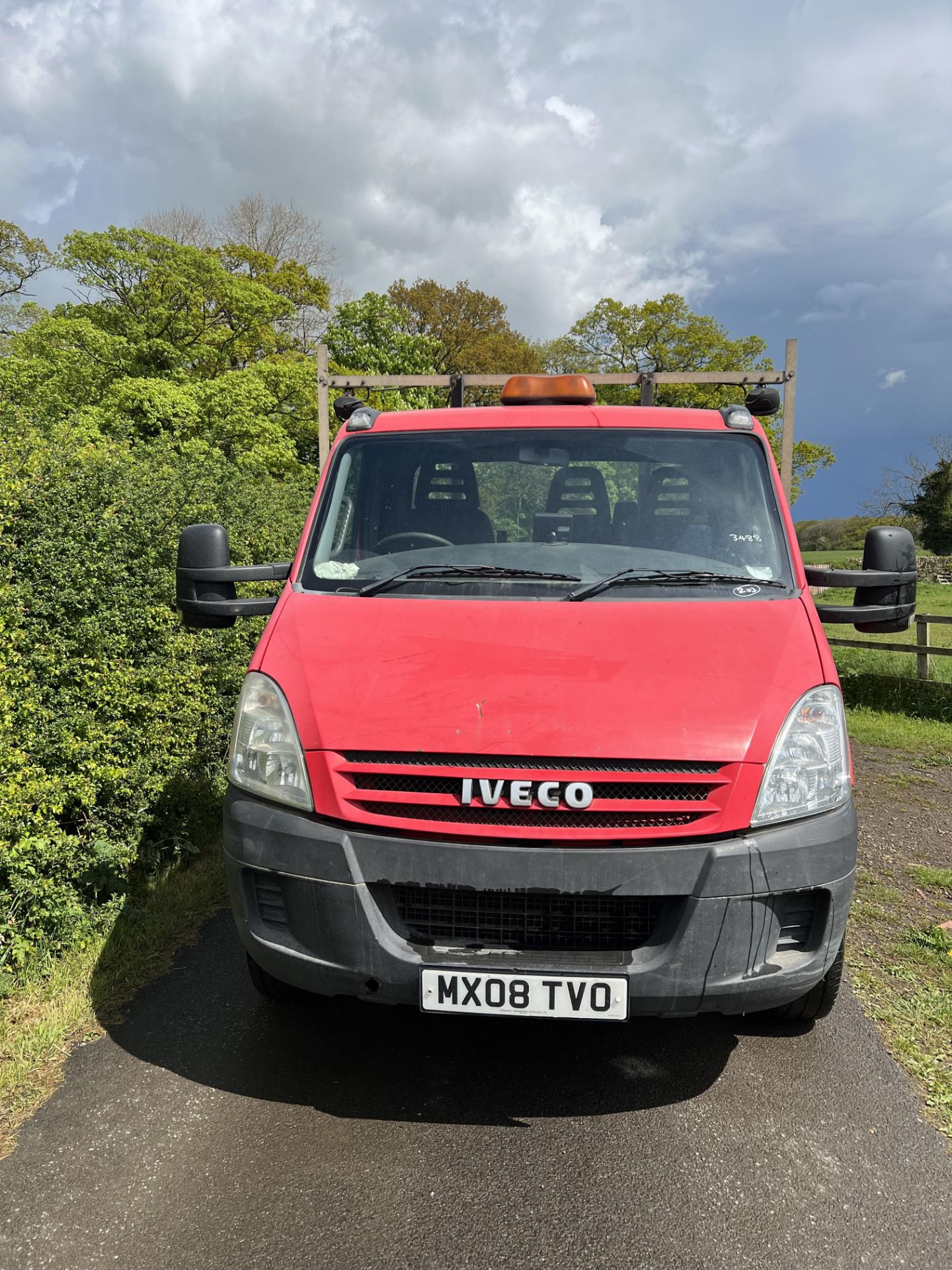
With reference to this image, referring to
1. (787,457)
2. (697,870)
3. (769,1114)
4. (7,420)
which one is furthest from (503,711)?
(7,420)

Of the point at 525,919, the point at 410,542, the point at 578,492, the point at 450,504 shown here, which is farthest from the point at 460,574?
the point at 525,919

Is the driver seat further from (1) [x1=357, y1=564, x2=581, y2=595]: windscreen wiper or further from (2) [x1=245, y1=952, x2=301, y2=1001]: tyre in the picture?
(2) [x1=245, y1=952, x2=301, y2=1001]: tyre

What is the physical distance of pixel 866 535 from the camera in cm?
366

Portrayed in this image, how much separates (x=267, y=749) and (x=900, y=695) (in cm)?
1094

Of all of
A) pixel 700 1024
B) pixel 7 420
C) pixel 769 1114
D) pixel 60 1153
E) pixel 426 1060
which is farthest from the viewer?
pixel 7 420

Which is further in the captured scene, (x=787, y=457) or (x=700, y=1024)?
(x=787, y=457)

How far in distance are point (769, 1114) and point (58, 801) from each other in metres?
3.12

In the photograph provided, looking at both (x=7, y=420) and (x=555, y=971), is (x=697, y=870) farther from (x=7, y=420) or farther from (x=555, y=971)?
(x=7, y=420)

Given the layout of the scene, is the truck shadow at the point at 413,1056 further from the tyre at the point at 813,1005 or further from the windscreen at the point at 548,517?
the windscreen at the point at 548,517

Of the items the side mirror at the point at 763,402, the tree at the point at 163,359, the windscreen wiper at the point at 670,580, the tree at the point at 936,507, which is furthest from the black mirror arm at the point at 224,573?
the tree at the point at 936,507

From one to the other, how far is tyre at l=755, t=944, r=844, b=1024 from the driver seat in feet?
6.80

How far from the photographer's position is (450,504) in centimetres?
383

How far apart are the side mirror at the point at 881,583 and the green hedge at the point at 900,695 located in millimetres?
8255

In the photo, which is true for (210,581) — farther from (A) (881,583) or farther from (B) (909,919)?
(B) (909,919)
